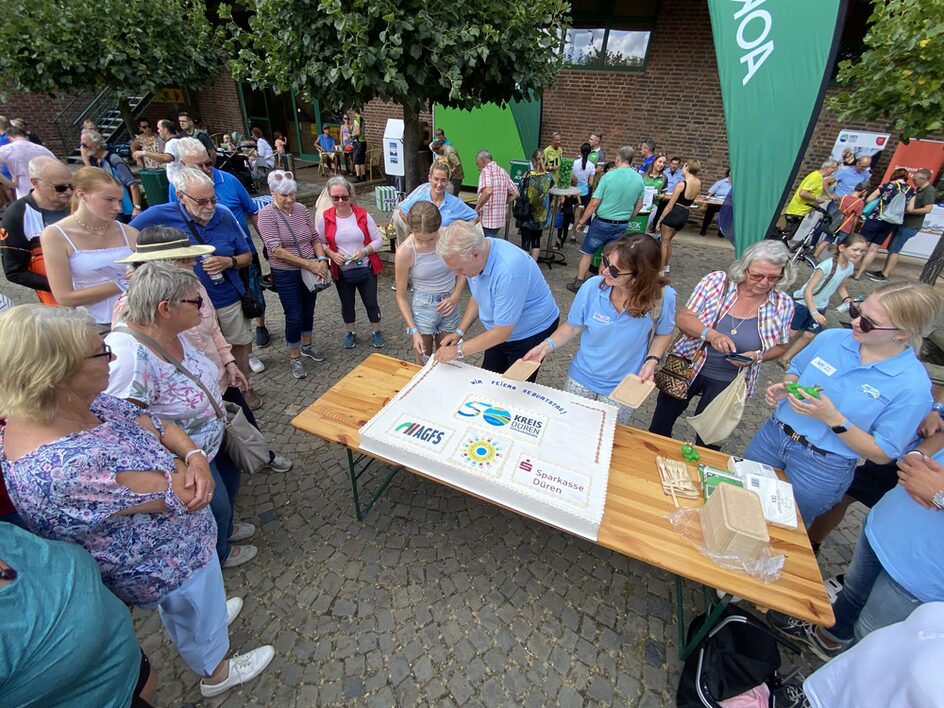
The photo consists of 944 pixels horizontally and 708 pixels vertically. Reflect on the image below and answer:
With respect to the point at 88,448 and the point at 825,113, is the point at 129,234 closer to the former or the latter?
the point at 88,448

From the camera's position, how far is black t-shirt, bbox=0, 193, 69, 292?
288 centimetres

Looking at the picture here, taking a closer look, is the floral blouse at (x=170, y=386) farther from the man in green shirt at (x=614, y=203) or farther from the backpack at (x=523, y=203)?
the backpack at (x=523, y=203)

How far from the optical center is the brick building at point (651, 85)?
899 cm

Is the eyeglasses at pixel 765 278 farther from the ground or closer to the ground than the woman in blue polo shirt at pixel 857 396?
farther from the ground

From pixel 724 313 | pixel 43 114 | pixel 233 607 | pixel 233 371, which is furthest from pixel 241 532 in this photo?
pixel 43 114

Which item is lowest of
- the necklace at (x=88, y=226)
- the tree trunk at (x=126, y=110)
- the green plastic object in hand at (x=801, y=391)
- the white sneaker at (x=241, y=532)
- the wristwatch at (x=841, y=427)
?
the white sneaker at (x=241, y=532)

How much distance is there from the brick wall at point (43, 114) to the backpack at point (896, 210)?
64.9 ft

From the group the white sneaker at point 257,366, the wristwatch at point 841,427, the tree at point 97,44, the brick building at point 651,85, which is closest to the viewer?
the wristwatch at point 841,427

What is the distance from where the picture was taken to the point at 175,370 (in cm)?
193

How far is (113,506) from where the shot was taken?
4.46 feet

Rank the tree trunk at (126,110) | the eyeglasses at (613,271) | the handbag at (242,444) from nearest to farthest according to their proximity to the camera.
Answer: the eyeglasses at (613,271), the handbag at (242,444), the tree trunk at (126,110)

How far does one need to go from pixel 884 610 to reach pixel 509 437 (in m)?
1.66

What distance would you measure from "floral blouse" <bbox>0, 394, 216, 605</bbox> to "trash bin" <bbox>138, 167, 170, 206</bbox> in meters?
7.21

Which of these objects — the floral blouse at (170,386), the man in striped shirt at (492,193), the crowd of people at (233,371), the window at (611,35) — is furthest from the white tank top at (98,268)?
the window at (611,35)
